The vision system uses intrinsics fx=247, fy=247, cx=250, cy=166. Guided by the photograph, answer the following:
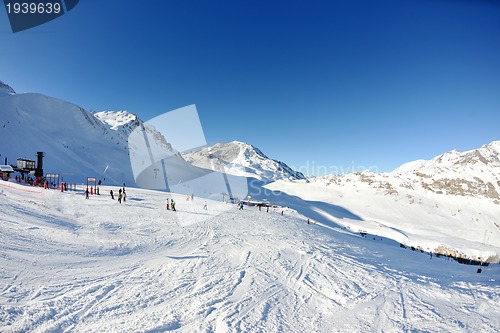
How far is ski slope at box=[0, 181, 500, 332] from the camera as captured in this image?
17.3ft

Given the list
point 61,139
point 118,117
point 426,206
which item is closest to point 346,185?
point 426,206

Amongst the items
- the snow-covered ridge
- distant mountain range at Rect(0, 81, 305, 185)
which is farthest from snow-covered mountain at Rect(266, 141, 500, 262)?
distant mountain range at Rect(0, 81, 305, 185)

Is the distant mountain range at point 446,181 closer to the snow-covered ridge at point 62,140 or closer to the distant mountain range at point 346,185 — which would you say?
the distant mountain range at point 346,185

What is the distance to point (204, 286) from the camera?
7.00m

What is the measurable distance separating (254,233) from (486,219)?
218 feet

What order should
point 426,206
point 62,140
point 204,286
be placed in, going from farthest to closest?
point 426,206
point 62,140
point 204,286

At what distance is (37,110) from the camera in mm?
60375

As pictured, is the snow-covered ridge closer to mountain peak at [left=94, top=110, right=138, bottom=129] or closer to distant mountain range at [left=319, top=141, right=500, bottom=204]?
mountain peak at [left=94, top=110, right=138, bottom=129]

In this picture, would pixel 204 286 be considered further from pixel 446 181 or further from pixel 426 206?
pixel 446 181

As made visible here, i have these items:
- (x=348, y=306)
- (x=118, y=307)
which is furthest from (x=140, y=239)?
(x=348, y=306)

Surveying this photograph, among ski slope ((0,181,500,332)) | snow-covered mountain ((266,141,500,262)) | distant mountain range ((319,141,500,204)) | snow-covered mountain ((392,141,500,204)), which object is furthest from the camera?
distant mountain range ((319,141,500,204))

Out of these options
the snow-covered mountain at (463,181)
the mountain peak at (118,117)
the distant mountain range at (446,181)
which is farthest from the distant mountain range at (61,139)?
the snow-covered mountain at (463,181)

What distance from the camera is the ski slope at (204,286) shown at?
5258mm

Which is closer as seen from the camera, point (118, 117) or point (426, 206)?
point (426, 206)
